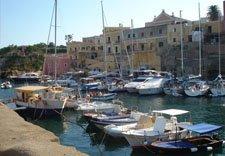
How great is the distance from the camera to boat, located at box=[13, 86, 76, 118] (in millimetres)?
42031

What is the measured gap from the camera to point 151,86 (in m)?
62.0

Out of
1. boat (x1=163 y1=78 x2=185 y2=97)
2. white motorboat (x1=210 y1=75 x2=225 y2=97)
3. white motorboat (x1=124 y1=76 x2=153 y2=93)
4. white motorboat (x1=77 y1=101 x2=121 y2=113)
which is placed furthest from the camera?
white motorboat (x1=124 y1=76 x2=153 y2=93)

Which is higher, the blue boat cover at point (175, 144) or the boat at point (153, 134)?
the boat at point (153, 134)

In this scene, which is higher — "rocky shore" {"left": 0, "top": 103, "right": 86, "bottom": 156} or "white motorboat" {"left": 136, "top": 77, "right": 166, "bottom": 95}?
"rocky shore" {"left": 0, "top": 103, "right": 86, "bottom": 156}

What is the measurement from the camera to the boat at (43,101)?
42031mm

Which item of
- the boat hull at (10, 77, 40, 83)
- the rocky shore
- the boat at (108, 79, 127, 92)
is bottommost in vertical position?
the boat hull at (10, 77, 40, 83)

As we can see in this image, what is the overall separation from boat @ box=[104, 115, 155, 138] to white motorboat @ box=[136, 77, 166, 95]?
31.1 metres

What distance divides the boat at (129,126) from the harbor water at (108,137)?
1.90 ft

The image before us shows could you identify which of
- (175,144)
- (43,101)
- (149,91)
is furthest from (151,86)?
(175,144)

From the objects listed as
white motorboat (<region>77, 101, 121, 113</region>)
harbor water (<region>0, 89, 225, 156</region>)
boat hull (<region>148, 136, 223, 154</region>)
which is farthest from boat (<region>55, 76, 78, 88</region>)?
boat hull (<region>148, 136, 223, 154</region>)

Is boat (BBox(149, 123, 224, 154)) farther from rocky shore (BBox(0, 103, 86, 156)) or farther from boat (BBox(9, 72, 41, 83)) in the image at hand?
boat (BBox(9, 72, 41, 83))

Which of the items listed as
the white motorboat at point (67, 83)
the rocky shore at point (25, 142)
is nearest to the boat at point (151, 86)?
the white motorboat at point (67, 83)

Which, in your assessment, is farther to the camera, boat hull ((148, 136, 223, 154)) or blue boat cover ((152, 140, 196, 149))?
blue boat cover ((152, 140, 196, 149))

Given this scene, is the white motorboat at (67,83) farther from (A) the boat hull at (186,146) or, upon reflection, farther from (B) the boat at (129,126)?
(A) the boat hull at (186,146)
